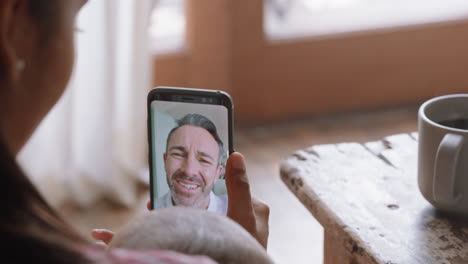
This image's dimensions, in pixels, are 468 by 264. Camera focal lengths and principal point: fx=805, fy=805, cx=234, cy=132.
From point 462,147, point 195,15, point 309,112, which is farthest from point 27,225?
point 309,112

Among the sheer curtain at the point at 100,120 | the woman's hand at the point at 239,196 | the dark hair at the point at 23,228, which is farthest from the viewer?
the sheer curtain at the point at 100,120

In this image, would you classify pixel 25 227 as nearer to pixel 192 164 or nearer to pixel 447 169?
pixel 192 164

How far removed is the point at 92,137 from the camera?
1777 mm

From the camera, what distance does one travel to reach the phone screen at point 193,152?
69 centimetres

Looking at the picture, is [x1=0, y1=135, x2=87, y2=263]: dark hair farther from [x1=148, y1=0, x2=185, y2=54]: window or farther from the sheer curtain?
[x1=148, y1=0, x2=185, y2=54]: window

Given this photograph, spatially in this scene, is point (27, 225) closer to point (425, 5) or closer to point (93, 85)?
point (93, 85)

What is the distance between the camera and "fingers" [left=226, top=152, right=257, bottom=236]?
623 millimetres

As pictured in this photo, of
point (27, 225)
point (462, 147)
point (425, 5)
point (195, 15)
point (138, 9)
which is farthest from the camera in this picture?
point (425, 5)

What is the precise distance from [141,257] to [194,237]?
43mm

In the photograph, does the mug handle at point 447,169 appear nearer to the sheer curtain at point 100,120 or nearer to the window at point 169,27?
the sheer curtain at point 100,120

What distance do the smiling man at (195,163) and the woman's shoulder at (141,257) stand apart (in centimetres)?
26

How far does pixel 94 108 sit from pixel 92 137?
0.07 metres

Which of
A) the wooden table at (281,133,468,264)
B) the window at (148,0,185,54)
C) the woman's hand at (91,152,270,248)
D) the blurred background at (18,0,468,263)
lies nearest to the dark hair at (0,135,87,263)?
the woman's hand at (91,152,270,248)

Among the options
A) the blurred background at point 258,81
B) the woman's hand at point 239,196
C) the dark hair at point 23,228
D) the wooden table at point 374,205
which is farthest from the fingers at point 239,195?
the blurred background at point 258,81
